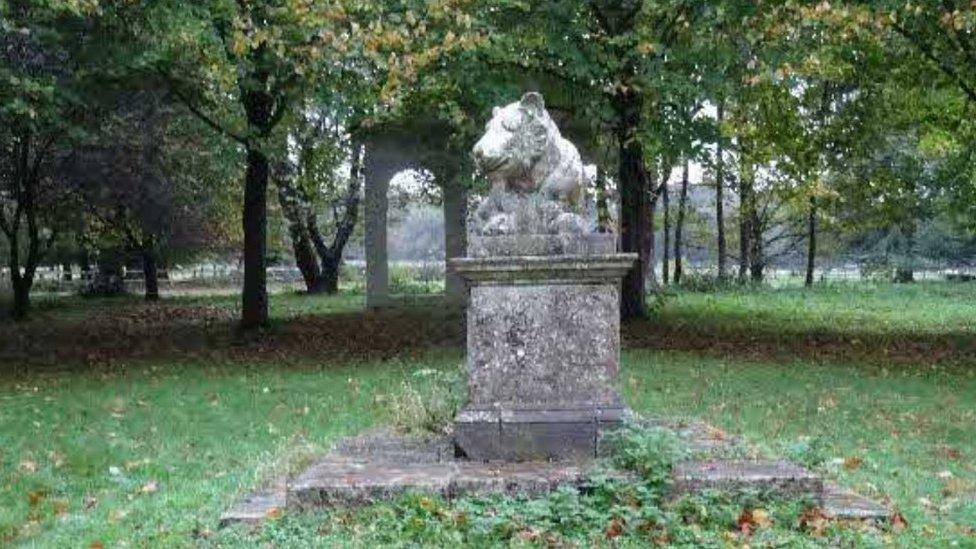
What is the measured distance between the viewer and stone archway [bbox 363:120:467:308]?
987 inches

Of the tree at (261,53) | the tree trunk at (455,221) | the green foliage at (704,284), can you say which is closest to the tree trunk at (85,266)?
the tree trunk at (455,221)

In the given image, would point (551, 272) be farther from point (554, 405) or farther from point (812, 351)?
point (812, 351)

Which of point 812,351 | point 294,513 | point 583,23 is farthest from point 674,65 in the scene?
point 294,513

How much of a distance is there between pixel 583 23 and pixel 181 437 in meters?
9.97

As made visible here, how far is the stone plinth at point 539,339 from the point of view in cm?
733

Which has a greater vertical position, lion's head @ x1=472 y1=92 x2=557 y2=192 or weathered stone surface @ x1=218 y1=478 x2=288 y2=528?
lion's head @ x1=472 y1=92 x2=557 y2=192

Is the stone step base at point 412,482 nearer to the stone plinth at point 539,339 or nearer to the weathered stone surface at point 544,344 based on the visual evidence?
the stone plinth at point 539,339

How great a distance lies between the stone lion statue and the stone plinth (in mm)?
167

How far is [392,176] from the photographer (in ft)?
89.3

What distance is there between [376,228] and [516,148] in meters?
19.8

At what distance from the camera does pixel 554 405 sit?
24.3ft

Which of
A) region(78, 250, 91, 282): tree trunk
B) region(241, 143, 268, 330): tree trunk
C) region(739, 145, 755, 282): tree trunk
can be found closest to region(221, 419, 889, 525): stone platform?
region(241, 143, 268, 330): tree trunk

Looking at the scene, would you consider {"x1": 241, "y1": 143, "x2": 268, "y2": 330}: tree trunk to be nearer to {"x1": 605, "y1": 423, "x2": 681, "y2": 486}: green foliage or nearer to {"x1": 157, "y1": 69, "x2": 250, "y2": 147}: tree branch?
{"x1": 157, "y1": 69, "x2": 250, "y2": 147}: tree branch

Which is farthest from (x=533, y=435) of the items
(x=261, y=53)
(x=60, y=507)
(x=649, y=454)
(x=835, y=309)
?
(x=835, y=309)
